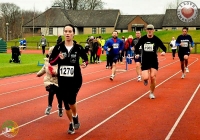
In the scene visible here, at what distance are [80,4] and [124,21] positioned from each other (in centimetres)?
1342

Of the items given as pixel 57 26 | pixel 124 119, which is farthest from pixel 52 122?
pixel 57 26

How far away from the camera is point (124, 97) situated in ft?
41.3

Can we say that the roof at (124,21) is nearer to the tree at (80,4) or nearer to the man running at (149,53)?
the tree at (80,4)

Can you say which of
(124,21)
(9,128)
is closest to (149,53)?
(9,128)

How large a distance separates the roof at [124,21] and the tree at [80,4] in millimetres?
7753

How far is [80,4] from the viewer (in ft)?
344

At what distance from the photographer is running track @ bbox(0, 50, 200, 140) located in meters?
7.78

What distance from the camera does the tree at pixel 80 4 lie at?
4048 inches

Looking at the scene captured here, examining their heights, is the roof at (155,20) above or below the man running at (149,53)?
above

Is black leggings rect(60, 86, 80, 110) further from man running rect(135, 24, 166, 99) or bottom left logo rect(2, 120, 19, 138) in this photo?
man running rect(135, 24, 166, 99)

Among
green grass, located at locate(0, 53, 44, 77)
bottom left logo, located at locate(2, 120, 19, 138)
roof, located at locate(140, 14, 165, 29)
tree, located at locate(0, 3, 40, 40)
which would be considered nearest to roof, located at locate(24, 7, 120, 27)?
tree, located at locate(0, 3, 40, 40)

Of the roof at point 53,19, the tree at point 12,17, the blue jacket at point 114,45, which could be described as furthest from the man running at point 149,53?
the tree at point 12,17

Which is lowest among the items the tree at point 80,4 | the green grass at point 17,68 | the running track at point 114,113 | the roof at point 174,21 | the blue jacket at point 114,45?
the running track at point 114,113

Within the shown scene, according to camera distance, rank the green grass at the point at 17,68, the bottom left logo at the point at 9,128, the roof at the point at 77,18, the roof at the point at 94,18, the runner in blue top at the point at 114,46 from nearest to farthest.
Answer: the bottom left logo at the point at 9,128, the runner in blue top at the point at 114,46, the green grass at the point at 17,68, the roof at the point at 77,18, the roof at the point at 94,18
